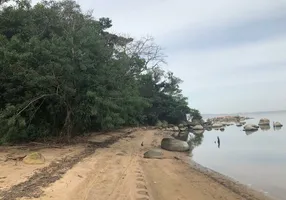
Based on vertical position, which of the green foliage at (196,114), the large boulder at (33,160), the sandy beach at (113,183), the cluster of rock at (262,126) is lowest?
the sandy beach at (113,183)

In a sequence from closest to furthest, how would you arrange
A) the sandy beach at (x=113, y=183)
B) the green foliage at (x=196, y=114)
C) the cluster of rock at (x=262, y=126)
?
the sandy beach at (x=113, y=183), the cluster of rock at (x=262, y=126), the green foliage at (x=196, y=114)

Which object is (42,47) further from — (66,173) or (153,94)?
(153,94)

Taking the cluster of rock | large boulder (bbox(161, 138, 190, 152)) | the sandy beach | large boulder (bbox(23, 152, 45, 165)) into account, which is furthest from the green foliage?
large boulder (bbox(23, 152, 45, 165))

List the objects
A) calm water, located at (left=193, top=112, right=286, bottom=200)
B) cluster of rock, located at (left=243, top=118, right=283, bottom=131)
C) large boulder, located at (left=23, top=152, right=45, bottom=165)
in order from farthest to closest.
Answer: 1. cluster of rock, located at (left=243, top=118, right=283, bottom=131)
2. calm water, located at (left=193, top=112, right=286, bottom=200)
3. large boulder, located at (left=23, top=152, right=45, bottom=165)

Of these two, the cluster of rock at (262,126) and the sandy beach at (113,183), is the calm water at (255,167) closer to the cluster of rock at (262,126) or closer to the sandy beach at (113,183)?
the sandy beach at (113,183)

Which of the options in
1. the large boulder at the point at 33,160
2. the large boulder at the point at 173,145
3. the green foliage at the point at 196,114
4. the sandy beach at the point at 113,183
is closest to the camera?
the sandy beach at the point at 113,183

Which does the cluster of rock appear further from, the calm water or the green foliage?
the calm water

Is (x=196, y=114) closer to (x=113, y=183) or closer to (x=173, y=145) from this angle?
(x=173, y=145)

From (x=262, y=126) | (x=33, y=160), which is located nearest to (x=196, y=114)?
(x=262, y=126)

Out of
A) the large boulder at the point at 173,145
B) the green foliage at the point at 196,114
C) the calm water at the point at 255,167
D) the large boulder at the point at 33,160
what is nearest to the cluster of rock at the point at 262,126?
the green foliage at the point at 196,114

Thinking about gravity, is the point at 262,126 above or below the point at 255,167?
above

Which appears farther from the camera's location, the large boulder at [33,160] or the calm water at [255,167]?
the calm water at [255,167]

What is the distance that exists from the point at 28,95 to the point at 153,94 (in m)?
32.0

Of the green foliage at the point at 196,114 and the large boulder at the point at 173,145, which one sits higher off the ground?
the green foliage at the point at 196,114
